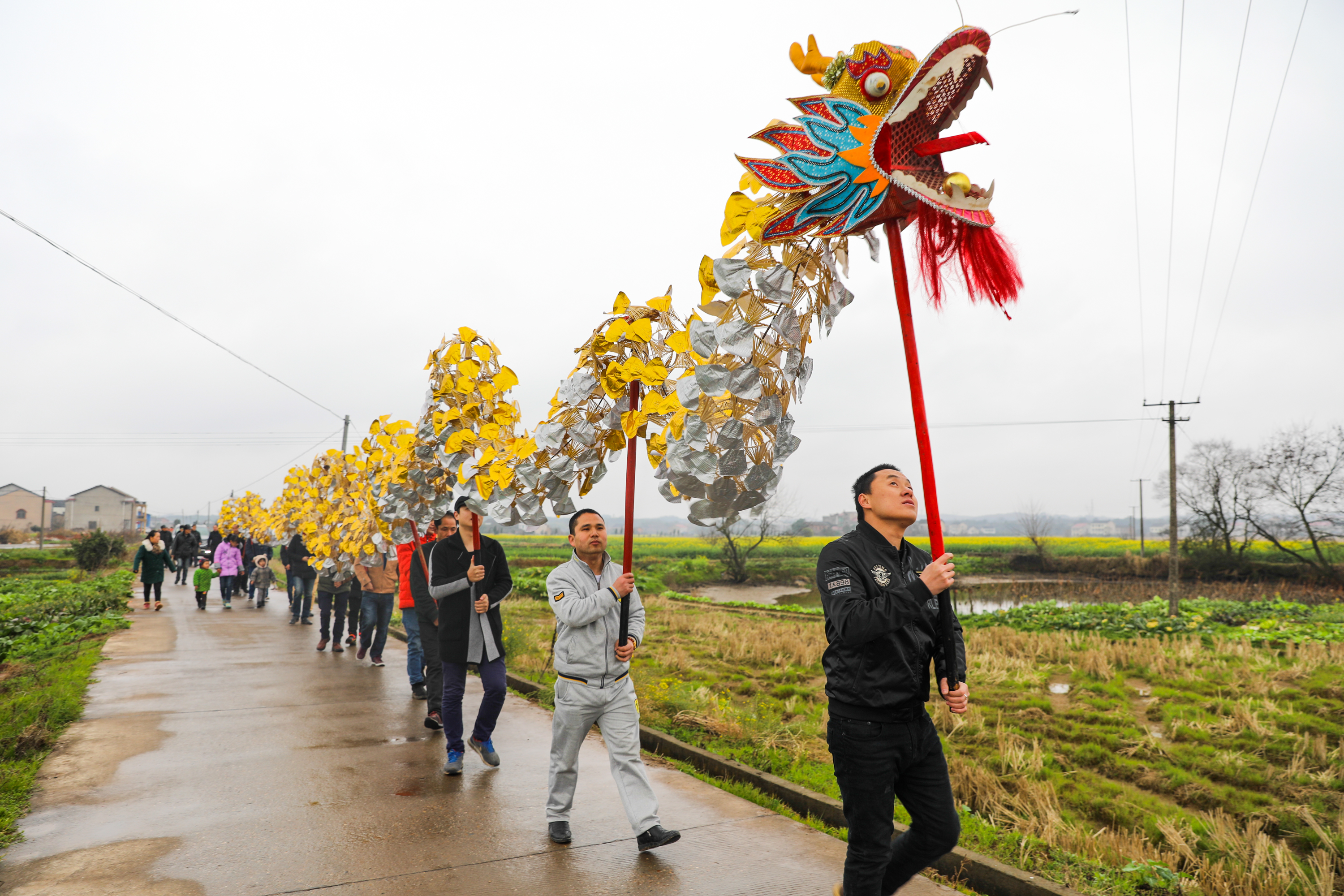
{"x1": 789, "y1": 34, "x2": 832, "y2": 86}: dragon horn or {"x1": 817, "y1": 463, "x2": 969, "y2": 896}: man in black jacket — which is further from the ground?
{"x1": 789, "y1": 34, "x2": 832, "y2": 86}: dragon horn

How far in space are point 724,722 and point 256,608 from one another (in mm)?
15344

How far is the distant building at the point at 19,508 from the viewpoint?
7288 centimetres

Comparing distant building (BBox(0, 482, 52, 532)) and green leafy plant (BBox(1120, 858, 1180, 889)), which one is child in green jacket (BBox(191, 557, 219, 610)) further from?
distant building (BBox(0, 482, 52, 532))

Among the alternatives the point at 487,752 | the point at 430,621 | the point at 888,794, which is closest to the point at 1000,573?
the point at 430,621

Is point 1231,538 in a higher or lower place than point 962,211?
lower

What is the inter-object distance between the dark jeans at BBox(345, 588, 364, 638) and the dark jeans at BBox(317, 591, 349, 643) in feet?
0.21

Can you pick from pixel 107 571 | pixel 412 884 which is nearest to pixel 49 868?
pixel 412 884

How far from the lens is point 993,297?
2801 millimetres

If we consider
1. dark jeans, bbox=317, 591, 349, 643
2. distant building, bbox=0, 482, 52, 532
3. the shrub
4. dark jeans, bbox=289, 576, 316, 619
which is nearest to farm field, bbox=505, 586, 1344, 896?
dark jeans, bbox=317, 591, 349, 643

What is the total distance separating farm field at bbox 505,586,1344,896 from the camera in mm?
4020

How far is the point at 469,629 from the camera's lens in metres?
5.46

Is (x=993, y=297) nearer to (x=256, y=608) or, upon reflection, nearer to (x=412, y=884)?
(x=412, y=884)

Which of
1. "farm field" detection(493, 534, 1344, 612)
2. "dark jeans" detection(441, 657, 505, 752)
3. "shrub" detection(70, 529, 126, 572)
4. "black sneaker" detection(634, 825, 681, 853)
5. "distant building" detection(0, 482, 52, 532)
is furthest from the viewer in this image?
"distant building" detection(0, 482, 52, 532)

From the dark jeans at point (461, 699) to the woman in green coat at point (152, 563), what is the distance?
43.9 feet
